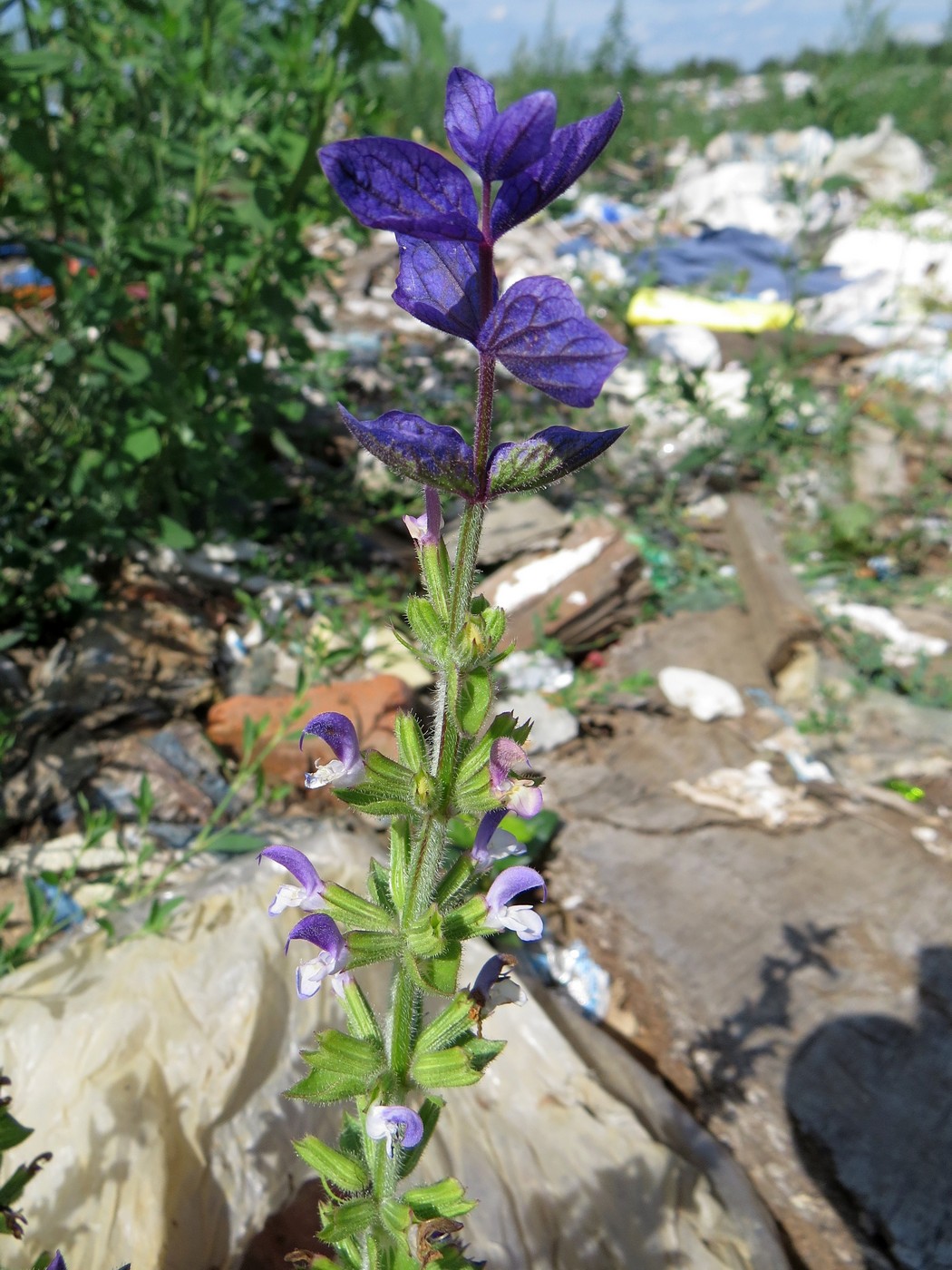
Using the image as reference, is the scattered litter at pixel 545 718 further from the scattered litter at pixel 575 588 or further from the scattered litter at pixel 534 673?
the scattered litter at pixel 575 588

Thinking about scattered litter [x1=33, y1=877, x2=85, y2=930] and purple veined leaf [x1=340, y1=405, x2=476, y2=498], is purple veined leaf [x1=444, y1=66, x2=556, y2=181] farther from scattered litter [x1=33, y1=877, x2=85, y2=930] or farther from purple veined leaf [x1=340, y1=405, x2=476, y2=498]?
scattered litter [x1=33, y1=877, x2=85, y2=930]

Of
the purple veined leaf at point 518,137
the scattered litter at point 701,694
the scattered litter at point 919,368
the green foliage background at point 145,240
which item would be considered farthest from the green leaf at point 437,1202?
the scattered litter at point 919,368

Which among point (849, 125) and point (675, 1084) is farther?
point (849, 125)

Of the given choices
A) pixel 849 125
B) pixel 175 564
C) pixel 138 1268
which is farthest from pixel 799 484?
pixel 138 1268

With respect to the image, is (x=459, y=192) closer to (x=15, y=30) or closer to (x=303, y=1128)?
(x=303, y=1128)

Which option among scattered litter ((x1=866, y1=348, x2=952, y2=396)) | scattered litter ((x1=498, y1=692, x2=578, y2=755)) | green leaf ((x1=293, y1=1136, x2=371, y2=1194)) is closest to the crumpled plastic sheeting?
green leaf ((x1=293, y1=1136, x2=371, y2=1194))

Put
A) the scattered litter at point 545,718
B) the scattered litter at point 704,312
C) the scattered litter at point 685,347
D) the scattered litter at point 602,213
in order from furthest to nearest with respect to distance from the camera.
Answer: the scattered litter at point 602,213 < the scattered litter at point 704,312 < the scattered litter at point 685,347 < the scattered litter at point 545,718
